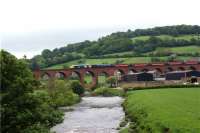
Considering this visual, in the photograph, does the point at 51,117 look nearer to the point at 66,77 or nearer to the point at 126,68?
the point at 66,77

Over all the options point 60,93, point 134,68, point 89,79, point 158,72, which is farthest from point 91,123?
point 89,79

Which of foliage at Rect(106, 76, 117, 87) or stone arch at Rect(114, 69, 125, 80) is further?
stone arch at Rect(114, 69, 125, 80)

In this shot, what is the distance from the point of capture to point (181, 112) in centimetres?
4512

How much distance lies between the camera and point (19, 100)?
29.5 metres

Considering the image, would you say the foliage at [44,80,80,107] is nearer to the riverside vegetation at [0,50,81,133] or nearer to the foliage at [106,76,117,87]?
the foliage at [106,76,117,87]

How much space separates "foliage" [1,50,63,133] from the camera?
2875cm

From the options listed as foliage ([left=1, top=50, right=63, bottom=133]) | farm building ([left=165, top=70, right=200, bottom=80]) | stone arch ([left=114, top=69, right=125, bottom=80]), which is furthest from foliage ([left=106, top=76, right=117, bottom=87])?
foliage ([left=1, top=50, right=63, bottom=133])

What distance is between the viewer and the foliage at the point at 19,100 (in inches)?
1132

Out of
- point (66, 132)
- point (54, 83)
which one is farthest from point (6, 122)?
point (54, 83)

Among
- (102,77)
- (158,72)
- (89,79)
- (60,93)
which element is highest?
(158,72)

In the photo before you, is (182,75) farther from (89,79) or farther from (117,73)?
(89,79)

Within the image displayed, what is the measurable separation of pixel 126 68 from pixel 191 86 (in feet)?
200

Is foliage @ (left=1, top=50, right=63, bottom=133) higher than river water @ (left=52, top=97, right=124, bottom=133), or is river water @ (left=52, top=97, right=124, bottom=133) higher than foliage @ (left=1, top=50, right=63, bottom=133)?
foliage @ (left=1, top=50, right=63, bottom=133)

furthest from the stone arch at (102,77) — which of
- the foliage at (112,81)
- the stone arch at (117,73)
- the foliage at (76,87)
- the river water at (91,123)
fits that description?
the river water at (91,123)
